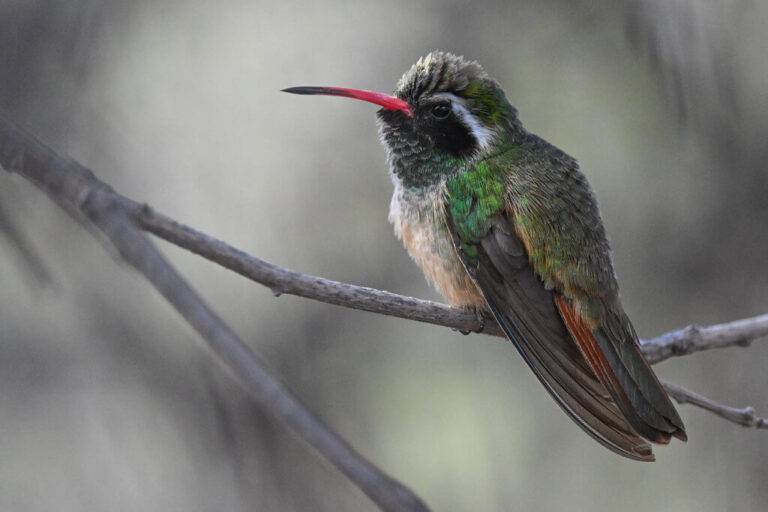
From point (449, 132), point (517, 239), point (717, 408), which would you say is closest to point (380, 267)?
point (449, 132)

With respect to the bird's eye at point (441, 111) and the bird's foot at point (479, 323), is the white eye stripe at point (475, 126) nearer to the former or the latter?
the bird's eye at point (441, 111)

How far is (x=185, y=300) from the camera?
A: 3.10 ft

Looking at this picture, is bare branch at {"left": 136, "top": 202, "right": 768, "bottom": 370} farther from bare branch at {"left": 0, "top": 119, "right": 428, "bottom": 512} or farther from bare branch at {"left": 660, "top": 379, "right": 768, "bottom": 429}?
bare branch at {"left": 660, "top": 379, "right": 768, "bottom": 429}

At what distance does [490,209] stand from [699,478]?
86.9 inches

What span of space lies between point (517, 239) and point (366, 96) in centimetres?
70

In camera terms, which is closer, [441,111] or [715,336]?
[715,336]

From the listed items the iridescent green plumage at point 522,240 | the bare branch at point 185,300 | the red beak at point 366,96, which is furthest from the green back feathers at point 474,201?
the bare branch at point 185,300

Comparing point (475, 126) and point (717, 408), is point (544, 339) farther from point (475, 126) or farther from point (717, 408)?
point (475, 126)

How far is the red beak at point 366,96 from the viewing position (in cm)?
241

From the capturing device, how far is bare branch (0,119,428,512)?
89 centimetres

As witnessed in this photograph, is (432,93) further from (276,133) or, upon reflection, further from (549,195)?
(276,133)

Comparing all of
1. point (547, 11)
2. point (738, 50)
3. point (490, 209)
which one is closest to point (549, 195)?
point (490, 209)

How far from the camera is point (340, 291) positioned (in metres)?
Answer: 1.88

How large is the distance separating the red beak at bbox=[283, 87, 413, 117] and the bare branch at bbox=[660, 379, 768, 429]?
51.0 inches
